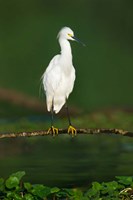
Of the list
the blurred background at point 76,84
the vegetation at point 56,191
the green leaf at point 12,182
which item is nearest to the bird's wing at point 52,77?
the blurred background at point 76,84

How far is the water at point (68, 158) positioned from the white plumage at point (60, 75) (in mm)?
740

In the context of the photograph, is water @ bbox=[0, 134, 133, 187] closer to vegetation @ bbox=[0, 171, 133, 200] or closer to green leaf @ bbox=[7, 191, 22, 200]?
vegetation @ bbox=[0, 171, 133, 200]

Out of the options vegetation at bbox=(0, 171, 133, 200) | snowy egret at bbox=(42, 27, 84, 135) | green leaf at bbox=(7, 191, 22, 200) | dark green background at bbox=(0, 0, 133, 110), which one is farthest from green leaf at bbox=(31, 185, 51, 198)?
dark green background at bbox=(0, 0, 133, 110)

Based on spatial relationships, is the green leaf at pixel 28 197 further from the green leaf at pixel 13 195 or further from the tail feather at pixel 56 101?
the tail feather at pixel 56 101

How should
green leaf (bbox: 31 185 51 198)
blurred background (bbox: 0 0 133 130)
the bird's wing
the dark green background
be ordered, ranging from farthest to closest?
1. the dark green background
2. blurred background (bbox: 0 0 133 130)
3. the bird's wing
4. green leaf (bbox: 31 185 51 198)

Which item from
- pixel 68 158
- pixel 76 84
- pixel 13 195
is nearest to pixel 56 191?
pixel 13 195

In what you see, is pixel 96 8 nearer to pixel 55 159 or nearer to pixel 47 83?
pixel 55 159

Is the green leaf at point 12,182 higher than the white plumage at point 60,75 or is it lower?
lower

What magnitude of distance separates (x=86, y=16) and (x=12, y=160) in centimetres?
1297

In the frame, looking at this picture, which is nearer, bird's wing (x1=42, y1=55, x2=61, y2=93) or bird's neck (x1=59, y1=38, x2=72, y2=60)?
bird's neck (x1=59, y1=38, x2=72, y2=60)

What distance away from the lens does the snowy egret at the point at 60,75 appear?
808 centimetres

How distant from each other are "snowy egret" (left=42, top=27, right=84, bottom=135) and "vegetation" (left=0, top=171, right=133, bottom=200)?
4.13 feet

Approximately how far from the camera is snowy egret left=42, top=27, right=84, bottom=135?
8.08 metres

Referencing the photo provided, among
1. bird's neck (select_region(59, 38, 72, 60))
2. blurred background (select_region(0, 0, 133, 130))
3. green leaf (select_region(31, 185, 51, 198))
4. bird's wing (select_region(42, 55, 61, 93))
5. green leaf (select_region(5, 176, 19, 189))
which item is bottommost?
green leaf (select_region(31, 185, 51, 198))
